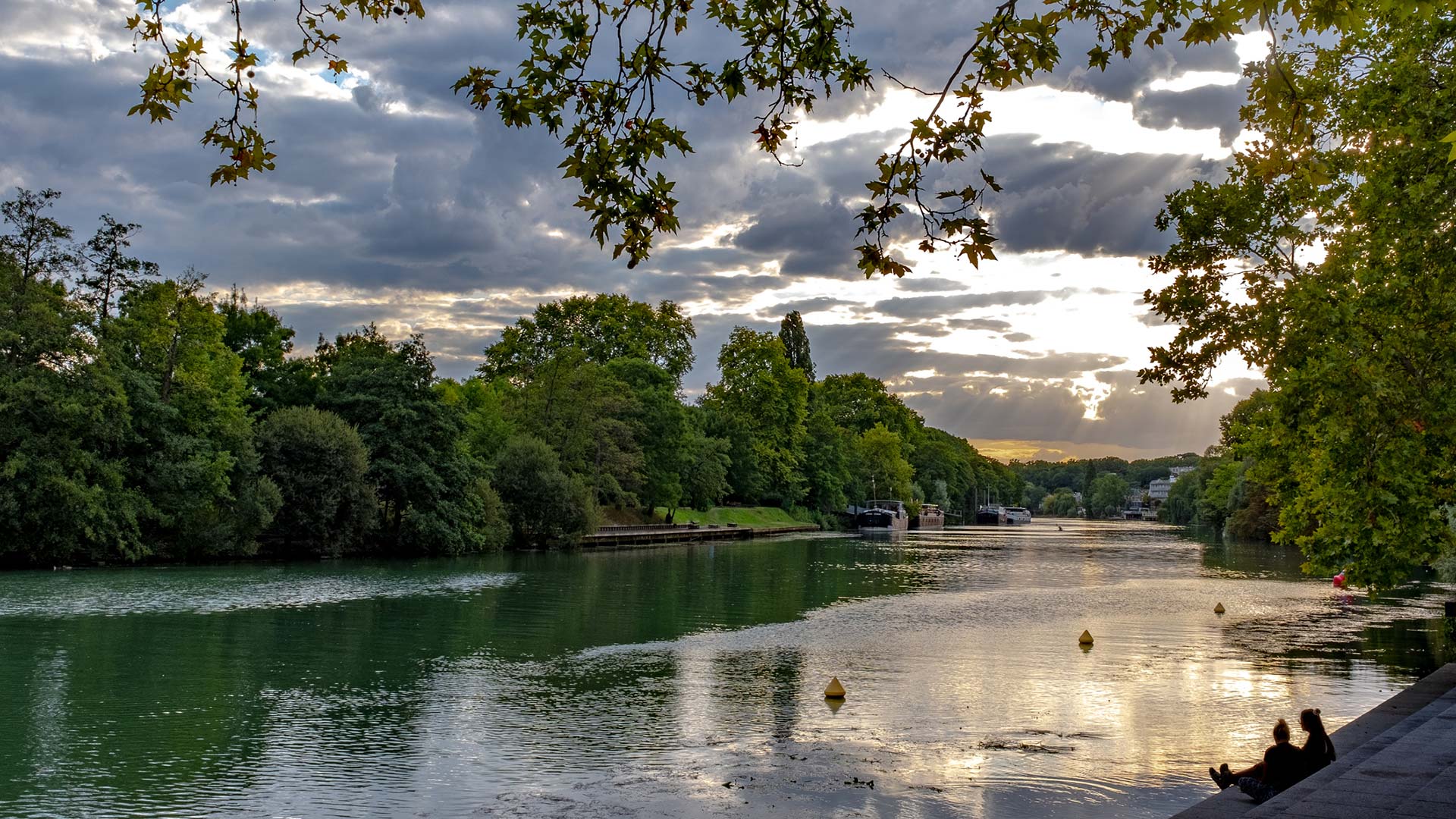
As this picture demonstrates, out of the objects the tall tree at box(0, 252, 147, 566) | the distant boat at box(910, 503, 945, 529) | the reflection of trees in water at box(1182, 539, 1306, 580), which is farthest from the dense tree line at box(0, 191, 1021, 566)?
the distant boat at box(910, 503, 945, 529)

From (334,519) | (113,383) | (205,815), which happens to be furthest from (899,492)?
(205,815)

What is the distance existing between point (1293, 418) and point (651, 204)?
727 inches

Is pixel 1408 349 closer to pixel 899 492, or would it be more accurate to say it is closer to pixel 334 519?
pixel 334 519

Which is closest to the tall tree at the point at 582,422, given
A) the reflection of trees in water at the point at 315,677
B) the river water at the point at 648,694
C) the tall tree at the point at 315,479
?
the tall tree at the point at 315,479

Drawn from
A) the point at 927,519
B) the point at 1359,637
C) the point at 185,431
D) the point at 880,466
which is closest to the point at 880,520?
the point at 880,466

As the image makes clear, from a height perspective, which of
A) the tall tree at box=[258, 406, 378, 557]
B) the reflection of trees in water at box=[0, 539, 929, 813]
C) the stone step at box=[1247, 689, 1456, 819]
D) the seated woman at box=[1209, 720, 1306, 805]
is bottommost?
the reflection of trees in water at box=[0, 539, 929, 813]

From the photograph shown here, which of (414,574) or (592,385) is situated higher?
(592,385)

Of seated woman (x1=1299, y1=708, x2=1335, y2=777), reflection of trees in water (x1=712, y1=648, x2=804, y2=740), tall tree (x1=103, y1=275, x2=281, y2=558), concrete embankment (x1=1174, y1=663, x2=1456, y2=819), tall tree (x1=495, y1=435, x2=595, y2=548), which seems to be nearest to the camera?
concrete embankment (x1=1174, y1=663, x2=1456, y2=819)

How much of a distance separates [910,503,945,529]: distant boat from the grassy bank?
98.8 ft

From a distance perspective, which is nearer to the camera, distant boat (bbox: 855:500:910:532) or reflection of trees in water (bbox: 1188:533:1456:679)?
reflection of trees in water (bbox: 1188:533:1456:679)

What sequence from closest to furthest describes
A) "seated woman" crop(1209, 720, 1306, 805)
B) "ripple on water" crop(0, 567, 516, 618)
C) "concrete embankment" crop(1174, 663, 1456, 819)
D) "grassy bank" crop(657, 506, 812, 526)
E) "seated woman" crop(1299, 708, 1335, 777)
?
"concrete embankment" crop(1174, 663, 1456, 819) < "seated woman" crop(1209, 720, 1306, 805) < "seated woman" crop(1299, 708, 1335, 777) < "ripple on water" crop(0, 567, 516, 618) < "grassy bank" crop(657, 506, 812, 526)

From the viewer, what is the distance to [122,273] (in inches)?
2080

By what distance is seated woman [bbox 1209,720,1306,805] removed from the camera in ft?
37.9

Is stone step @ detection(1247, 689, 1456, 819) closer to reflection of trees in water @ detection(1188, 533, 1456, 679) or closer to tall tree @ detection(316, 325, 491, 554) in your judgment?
reflection of trees in water @ detection(1188, 533, 1456, 679)
